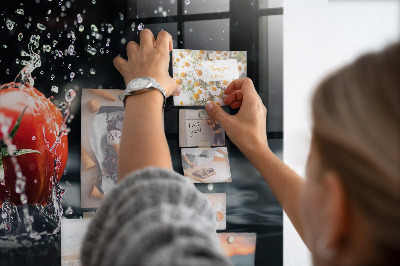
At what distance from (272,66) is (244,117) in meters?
0.16

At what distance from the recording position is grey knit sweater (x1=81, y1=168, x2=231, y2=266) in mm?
446

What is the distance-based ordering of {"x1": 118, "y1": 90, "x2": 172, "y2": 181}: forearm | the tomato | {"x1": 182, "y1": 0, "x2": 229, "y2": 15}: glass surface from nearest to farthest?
{"x1": 118, "y1": 90, "x2": 172, "y2": 181}: forearm, the tomato, {"x1": 182, "y1": 0, "x2": 229, "y2": 15}: glass surface

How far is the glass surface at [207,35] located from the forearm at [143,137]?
0.72ft

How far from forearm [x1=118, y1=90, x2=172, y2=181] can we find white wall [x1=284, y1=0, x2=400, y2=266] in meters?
0.41

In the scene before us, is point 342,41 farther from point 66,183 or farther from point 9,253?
point 9,253

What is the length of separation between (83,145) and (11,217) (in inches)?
8.7

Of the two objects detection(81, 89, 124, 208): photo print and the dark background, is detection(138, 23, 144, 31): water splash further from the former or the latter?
Result: detection(81, 89, 124, 208): photo print

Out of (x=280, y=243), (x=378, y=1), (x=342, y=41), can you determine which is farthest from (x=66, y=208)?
(x=378, y=1)

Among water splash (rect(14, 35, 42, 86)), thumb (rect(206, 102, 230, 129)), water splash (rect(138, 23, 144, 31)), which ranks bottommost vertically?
thumb (rect(206, 102, 230, 129))

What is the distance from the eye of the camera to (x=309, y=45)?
3.10 feet

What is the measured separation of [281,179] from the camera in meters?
0.81

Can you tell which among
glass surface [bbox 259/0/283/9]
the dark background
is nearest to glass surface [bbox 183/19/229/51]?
the dark background

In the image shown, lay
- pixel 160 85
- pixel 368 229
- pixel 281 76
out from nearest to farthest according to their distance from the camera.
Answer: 1. pixel 368 229
2. pixel 160 85
3. pixel 281 76

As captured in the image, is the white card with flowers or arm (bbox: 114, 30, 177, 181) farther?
the white card with flowers
